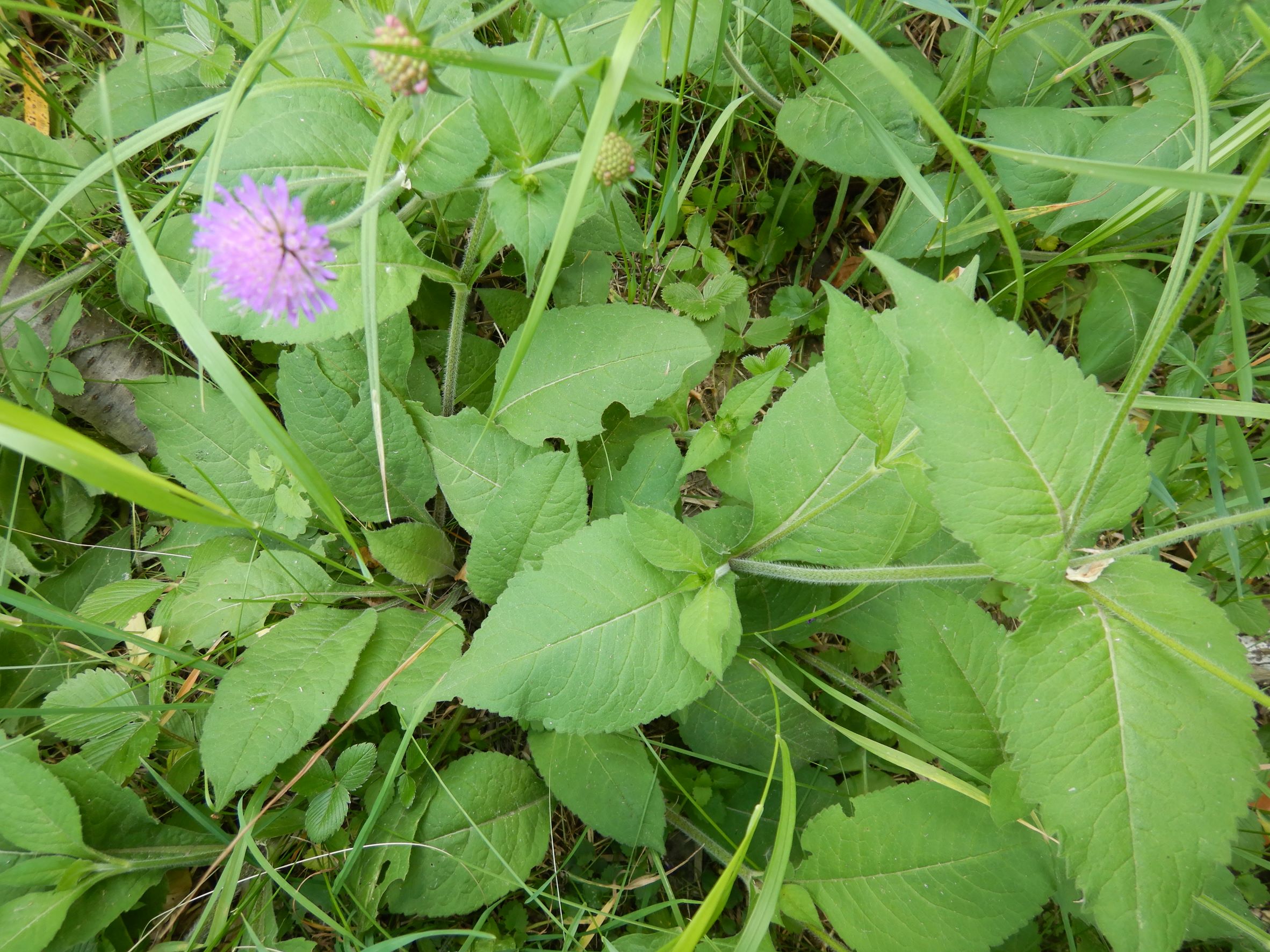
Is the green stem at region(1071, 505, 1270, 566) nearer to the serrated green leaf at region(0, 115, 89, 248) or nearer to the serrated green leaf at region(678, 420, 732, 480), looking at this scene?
the serrated green leaf at region(678, 420, 732, 480)

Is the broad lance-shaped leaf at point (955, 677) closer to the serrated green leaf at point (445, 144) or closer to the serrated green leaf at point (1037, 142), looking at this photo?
the serrated green leaf at point (1037, 142)

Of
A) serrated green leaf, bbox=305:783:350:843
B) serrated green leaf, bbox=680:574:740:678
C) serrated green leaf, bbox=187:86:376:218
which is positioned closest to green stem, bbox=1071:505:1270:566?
serrated green leaf, bbox=680:574:740:678

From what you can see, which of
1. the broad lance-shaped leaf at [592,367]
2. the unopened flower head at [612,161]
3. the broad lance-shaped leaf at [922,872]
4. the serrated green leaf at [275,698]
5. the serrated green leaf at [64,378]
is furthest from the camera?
the serrated green leaf at [64,378]

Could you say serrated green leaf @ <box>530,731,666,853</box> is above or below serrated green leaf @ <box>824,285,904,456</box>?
below

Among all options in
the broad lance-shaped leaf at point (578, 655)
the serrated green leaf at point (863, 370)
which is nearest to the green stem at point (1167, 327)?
the serrated green leaf at point (863, 370)

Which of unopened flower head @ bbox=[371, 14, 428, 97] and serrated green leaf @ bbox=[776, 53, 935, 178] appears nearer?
unopened flower head @ bbox=[371, 14, 428, 97]

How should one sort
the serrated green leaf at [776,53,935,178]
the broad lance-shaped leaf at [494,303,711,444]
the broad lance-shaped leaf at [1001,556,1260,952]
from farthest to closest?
the serrated green leaf at [776,53,935,178]
the broad lance-shaped leaf at [494,303,711,444]
the broad lance-shaped leaf at [1001,556,1260,952]

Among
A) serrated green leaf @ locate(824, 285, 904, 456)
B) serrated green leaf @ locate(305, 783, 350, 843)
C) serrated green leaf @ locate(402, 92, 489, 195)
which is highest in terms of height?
serrated green leaf @ locate(402, 92, 489, 195)
